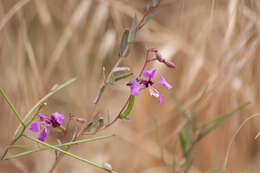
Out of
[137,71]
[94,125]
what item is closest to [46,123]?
[94,125]

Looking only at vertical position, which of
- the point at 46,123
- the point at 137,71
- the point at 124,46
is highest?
the point at 137,71

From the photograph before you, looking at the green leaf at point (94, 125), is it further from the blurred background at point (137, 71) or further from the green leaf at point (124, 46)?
the blurred background at point (137, 71)

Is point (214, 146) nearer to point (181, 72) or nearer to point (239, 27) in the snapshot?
point (181, 72)

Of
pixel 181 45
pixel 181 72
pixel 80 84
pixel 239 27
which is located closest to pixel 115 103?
pixel 80 84

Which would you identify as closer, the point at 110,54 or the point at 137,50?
the point at 110,54

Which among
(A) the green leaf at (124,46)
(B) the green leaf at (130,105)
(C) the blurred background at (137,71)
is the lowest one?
(B) the green leaf at (130,105)

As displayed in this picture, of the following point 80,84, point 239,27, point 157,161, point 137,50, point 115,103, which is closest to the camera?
point 239,27

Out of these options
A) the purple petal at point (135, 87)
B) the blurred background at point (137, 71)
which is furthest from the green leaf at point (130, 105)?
the blurred background at point (137, 71)

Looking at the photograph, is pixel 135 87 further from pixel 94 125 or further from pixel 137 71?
pixel 137 71

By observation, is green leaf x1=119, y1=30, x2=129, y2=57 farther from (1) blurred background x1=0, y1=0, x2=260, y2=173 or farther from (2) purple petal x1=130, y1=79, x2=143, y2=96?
(1) blurred background x1=0, y1=0, x2=260, y2=173

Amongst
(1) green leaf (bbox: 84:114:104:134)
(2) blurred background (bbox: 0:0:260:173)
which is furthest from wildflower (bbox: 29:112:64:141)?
(2) blurred background (bbox: 0:0:260:173)

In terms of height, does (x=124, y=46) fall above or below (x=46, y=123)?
above
